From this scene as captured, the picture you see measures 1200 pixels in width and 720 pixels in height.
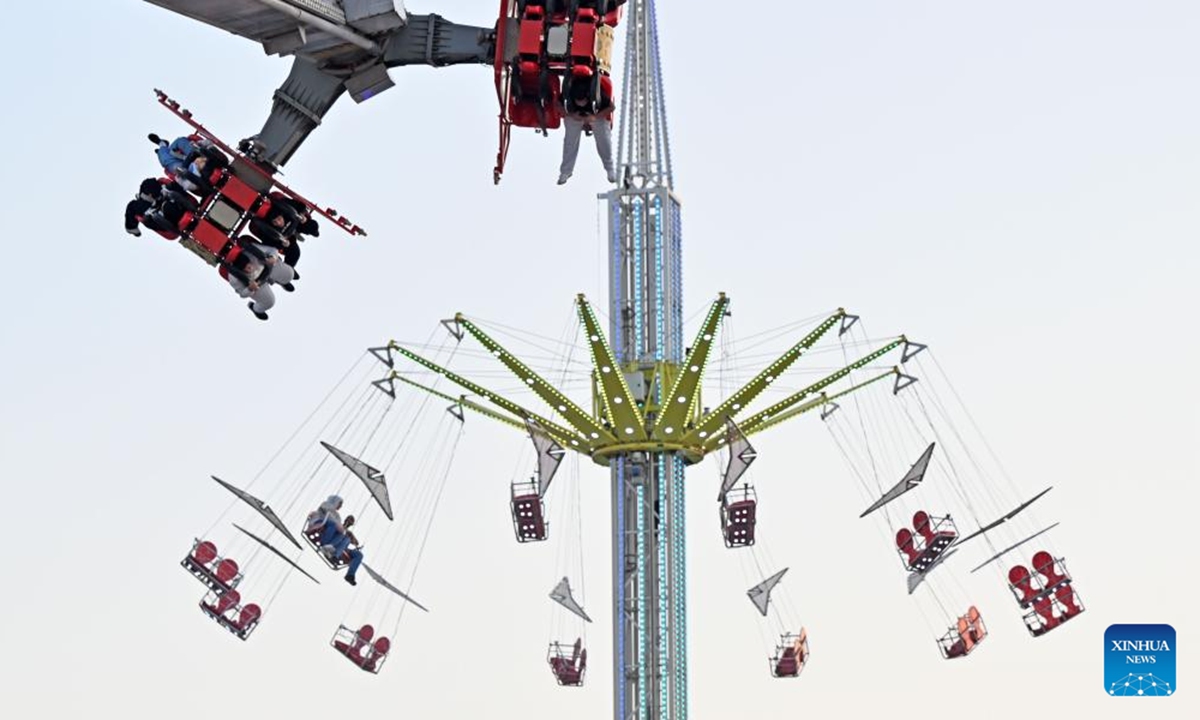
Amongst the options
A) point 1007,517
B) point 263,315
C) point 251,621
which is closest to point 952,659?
point 1007,517

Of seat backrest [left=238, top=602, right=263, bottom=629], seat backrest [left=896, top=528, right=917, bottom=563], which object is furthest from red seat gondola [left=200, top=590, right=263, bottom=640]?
seat backrest [left=896, top=528, right=917, bottom=563]

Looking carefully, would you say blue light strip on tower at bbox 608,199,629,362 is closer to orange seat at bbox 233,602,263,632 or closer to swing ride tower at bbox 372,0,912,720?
swing ride tower at bbox 372,0,912,720

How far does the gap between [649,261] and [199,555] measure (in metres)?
14.0

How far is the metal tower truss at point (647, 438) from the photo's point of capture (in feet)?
203

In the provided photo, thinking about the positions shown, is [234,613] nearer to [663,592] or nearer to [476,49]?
[663,592]

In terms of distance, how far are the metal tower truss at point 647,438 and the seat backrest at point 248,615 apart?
24.0 ft

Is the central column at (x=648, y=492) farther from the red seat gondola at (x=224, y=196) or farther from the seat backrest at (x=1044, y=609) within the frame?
the red seat gondola at (x=224, y=196)

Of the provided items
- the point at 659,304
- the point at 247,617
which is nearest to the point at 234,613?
the point at 247,617

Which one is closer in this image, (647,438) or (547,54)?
(547,54)

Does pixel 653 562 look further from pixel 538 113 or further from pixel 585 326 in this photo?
pixel 538 113

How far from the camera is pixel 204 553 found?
58469 mm

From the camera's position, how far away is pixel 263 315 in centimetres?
4059

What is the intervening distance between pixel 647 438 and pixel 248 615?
10520 millimetres

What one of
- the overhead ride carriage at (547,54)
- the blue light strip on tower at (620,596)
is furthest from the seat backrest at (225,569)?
the overhead ride carriage at (547,54)
